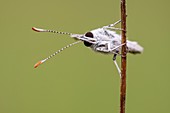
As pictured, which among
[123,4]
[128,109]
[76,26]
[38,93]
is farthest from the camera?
→ [76,26]

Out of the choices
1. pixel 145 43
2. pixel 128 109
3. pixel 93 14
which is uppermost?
pixel 93 14

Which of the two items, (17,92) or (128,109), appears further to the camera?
(17,92)

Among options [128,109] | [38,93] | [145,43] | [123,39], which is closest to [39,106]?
[38,93]

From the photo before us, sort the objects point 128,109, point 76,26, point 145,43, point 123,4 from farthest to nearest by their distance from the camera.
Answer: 1. point 76,26
2. point 145,43
3. point 128,109
4. point 123,4

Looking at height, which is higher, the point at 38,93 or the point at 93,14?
the point at 93,14

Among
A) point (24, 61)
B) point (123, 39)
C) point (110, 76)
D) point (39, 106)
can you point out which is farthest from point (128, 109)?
A: point (123, 39)

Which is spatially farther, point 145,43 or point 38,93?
point 145,43

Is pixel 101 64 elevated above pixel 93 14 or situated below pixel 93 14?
below

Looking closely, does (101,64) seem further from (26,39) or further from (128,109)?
(26,39)

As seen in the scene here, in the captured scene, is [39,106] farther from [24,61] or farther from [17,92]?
[24,61]
